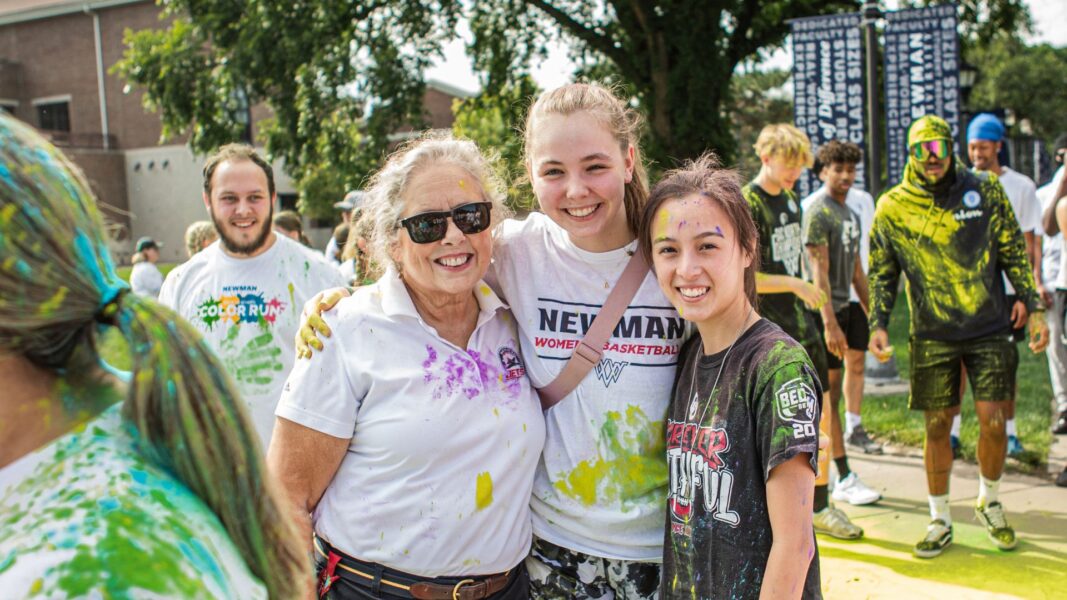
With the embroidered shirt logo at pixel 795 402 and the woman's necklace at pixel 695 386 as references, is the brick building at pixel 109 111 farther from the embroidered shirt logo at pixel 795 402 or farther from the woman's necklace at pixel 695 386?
the embroidered shirt logo at pixel 795 402

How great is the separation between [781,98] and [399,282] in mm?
27491

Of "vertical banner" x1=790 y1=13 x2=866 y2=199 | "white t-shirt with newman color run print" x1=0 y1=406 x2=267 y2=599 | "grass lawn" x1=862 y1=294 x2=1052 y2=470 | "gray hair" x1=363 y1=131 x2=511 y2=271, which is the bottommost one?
"grass lawn" x1=862 y1=294 x2=1052 y2=470

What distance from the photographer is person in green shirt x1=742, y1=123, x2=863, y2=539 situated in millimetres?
4625

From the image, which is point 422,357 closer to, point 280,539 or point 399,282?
point 399,282

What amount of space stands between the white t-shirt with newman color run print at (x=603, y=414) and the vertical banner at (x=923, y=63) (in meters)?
7.60

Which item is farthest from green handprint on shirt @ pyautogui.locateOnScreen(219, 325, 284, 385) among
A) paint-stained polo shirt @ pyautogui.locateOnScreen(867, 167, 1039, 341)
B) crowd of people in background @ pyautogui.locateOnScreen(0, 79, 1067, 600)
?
paint-stained polo shirt @ pyautogui.locateOnScreen(867, 167, 1039, 341)

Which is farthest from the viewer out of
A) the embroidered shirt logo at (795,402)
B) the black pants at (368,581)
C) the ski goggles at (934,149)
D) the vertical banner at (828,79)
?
the vertical banner at (828,79)

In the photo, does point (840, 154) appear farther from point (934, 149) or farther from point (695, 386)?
point (695, 386)

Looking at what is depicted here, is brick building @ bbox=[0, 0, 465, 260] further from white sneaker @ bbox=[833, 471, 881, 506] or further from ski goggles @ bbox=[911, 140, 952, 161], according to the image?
ski goggles @ bbox=[911, 140, 952, 161]

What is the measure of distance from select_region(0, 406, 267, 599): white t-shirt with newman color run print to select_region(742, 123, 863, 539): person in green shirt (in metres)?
4.01

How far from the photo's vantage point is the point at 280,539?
102 centimetres

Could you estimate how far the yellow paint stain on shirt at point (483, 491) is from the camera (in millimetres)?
1998

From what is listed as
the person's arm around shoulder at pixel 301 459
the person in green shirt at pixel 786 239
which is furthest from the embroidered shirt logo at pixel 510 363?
the person in green shirt at pixel 786 239

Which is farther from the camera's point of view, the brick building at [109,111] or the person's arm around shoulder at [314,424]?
the brick building at [109,111]
